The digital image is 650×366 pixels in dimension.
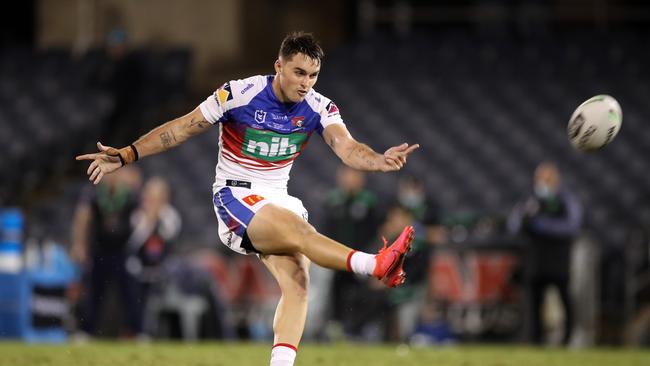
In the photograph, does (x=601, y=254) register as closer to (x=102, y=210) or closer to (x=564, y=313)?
(x=564, y=313)

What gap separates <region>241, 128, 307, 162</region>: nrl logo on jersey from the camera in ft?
24.5

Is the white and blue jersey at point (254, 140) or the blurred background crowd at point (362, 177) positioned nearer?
the white and blue jersey at point (254, 140)

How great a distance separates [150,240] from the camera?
1430 centimetres

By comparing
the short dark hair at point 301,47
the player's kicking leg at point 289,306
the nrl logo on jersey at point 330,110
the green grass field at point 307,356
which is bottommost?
the green grass field at point 307,356

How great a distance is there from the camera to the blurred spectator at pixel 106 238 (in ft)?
45.9

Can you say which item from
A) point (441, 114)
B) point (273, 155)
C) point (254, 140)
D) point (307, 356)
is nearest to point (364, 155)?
point (273, 155)

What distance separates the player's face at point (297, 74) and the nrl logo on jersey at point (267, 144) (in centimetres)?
27

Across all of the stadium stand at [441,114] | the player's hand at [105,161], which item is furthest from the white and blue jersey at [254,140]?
the stadium stand at [441,114]

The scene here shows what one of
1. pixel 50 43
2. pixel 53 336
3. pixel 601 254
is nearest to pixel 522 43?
pixel 601 254

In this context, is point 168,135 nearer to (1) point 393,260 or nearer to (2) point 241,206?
(2) point 241,206

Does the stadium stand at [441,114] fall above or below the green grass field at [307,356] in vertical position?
above

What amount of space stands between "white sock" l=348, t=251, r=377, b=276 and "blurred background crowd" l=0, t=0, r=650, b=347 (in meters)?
7.00

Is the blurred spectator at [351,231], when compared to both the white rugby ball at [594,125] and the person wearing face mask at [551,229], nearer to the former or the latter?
the person wearing face mask at [551,229]

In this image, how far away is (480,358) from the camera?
11172 millimetres
